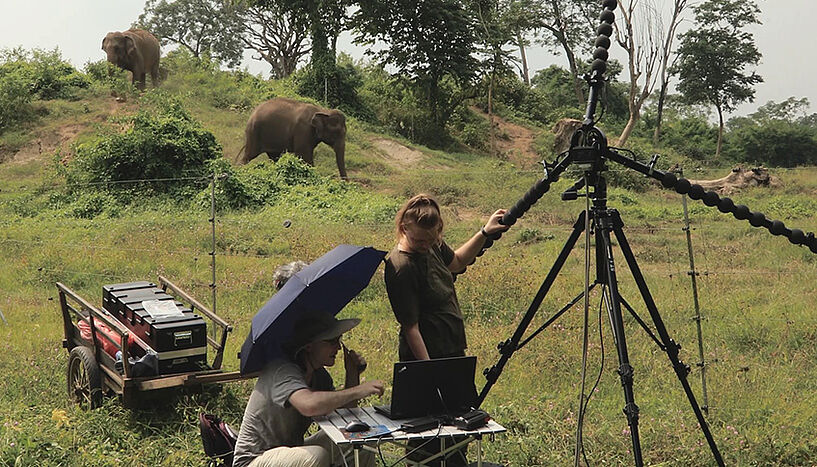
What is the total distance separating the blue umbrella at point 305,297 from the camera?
11.6 ft

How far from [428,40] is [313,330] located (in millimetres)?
24278

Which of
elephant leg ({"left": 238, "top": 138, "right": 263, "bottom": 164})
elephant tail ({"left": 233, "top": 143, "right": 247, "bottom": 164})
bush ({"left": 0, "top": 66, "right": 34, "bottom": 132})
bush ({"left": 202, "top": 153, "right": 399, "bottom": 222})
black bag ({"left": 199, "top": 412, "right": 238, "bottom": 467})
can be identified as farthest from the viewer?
bush ({"left": 0, "top": 66, "right": 34, "bottom": 132})

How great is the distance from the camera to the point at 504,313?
7.83 meters

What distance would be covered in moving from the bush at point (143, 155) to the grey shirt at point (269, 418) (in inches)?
492

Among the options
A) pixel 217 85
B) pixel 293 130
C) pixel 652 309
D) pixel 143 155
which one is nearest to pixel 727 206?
pixel 652 309

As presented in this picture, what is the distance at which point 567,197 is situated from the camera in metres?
3.50

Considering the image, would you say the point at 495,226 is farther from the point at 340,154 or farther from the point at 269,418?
the point at 340,154

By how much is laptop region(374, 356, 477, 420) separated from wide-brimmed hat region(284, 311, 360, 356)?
0.36 m

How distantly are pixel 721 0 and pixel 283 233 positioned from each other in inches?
1032

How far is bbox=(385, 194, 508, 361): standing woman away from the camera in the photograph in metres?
3.83

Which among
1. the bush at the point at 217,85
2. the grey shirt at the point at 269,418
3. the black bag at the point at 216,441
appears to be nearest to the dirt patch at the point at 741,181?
the bush at the point at 217,85

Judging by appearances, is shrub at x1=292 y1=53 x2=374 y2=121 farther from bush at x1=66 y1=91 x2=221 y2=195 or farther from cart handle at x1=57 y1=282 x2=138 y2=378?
cart handle at x1=57 y1=282 x2=138 y2=378

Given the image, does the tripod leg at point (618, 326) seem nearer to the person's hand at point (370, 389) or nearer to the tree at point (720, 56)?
the person's hand at point (370, 389)

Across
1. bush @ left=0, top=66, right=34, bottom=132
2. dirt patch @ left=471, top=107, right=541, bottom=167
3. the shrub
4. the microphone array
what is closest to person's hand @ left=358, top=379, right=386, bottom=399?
the microphone array
